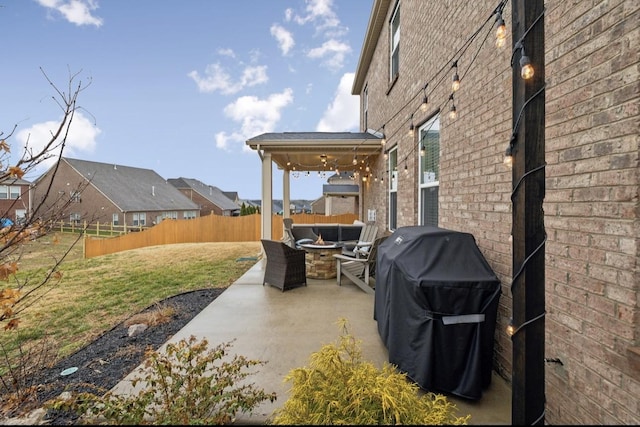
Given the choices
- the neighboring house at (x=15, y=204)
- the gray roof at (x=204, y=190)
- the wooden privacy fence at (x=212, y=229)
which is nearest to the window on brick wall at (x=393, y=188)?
the neighboring house at (x=15, y=204)

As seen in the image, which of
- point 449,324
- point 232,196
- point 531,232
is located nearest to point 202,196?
point 232,196

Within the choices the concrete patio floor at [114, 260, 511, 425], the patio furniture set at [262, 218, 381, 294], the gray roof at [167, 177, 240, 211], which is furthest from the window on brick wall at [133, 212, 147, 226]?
the concrete patio floor at [114, 260, 511, 425]

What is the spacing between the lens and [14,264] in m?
2.22

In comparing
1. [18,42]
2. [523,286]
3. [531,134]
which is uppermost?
[18,42]

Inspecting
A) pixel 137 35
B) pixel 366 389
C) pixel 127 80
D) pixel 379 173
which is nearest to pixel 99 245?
pixel 127 80

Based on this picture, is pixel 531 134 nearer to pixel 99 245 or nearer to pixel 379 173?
pixel 379 173

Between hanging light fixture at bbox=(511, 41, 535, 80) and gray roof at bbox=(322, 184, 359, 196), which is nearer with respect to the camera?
hanging light fixture at bbox=(511, 41, 535, 80)

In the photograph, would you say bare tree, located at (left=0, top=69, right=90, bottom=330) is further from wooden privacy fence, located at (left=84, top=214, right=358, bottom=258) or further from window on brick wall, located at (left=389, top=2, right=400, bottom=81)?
wooden privacy fence, located at (left=84, top=214, right=358, bottom=258)

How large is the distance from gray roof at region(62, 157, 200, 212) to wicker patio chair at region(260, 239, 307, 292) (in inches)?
911

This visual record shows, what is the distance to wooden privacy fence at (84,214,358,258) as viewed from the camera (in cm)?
1470

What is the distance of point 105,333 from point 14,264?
2419 mm

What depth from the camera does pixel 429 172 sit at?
15.3ft

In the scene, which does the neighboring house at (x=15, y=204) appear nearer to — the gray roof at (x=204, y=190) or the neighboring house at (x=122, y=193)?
the neighboring house at (x=122, y=193)

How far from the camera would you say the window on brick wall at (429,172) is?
435 centimetres
